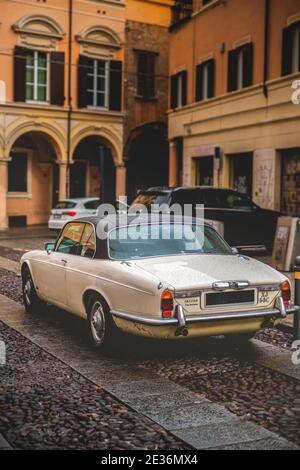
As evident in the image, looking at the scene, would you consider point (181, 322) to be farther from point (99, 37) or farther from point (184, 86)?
point (99, 37)

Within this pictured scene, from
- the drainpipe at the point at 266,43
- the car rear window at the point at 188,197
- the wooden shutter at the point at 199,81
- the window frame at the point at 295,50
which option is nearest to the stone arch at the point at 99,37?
the wooden shutter at the point at 199,81

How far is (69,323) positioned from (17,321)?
72 cm

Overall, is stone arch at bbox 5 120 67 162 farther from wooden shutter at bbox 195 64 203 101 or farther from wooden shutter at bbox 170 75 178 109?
wooden shutter at bbox 195 64 203 101

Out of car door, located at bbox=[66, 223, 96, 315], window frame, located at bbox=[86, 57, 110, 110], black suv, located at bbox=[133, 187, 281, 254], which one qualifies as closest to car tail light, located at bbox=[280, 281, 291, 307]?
car door, located at bbox=[66, 223, 96, 315]

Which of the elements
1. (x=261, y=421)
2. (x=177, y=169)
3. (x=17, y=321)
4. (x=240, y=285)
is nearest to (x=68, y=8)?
(x=177, y=169)

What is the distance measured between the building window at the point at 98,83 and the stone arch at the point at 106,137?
1.10 metres

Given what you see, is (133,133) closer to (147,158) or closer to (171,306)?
(147,158)

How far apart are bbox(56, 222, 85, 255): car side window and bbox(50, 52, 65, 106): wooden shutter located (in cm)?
2124

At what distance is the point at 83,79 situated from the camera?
29922 millimetres

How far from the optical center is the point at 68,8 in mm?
29625

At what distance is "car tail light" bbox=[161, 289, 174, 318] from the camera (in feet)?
21.6

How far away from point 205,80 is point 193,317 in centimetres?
2013

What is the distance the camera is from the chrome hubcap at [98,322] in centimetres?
743

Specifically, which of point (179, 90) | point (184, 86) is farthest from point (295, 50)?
point (179, 90)
